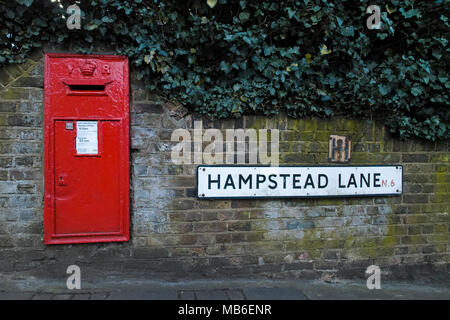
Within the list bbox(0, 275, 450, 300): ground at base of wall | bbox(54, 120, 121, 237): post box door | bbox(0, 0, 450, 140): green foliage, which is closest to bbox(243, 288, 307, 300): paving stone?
bbox(0, 275, 450, 300): ground at base of wall

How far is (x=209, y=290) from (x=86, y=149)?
6.61 feet

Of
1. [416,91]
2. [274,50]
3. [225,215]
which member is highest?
[274,50]

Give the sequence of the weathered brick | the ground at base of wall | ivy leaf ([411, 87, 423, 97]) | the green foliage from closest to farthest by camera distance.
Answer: the ground at base of wall
the green foliage
ivy leaf ([411, 87, 423, 97])
the weathered brick

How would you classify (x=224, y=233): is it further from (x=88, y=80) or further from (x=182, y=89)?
(x=88, y=80)

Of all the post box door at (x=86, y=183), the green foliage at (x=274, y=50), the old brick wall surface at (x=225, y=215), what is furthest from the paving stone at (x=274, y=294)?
the green foliage at (x=274, y=50)

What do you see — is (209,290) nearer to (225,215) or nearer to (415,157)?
(225,215)

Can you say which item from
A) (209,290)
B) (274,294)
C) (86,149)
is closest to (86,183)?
(86,149)

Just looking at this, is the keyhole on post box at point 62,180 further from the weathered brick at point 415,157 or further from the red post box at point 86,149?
the weathered brick at point 415,157

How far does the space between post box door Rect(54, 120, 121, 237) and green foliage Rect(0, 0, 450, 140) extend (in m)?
0.82

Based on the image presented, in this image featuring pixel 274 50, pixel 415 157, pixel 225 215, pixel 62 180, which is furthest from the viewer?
pixel 415 157

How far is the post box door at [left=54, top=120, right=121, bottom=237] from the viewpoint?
10.3 feet

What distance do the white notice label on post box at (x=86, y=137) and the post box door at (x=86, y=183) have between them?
0.02 meters

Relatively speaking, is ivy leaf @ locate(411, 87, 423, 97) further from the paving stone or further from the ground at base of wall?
the paving stone

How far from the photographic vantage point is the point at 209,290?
320cm
